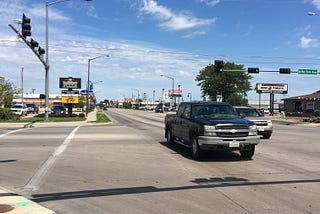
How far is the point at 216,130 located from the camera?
11.1 m

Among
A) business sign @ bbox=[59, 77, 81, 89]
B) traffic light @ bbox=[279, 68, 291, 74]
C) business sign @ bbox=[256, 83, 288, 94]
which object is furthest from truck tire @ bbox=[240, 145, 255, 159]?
business sign @ bbox=[256, 83, 288, 94]

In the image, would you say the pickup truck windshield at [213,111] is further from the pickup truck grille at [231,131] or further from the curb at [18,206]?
the curb at [18,206]

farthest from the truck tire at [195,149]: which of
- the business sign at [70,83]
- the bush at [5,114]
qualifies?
the business sign at [70,83]

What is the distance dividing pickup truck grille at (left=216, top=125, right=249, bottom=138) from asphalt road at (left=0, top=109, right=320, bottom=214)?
2.71 feet

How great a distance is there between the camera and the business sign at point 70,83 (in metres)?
55.1

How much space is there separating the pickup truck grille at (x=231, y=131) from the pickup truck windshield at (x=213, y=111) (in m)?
1.09

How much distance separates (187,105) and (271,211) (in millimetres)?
7777

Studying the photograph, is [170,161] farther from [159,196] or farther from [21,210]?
[21,210]

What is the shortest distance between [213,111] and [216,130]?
5.15ft

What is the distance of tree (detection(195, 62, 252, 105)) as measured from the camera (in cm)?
9275

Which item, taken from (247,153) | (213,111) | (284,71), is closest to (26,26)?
(213,111)

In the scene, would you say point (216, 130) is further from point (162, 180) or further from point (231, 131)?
point (162, 180)

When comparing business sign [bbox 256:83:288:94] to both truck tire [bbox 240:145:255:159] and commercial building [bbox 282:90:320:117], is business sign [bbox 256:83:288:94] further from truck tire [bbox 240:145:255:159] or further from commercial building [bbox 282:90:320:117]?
truck tire [bbox 240:145:255:159]

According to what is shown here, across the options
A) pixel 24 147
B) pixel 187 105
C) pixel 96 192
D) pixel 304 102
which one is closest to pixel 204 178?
pixel 96 192
